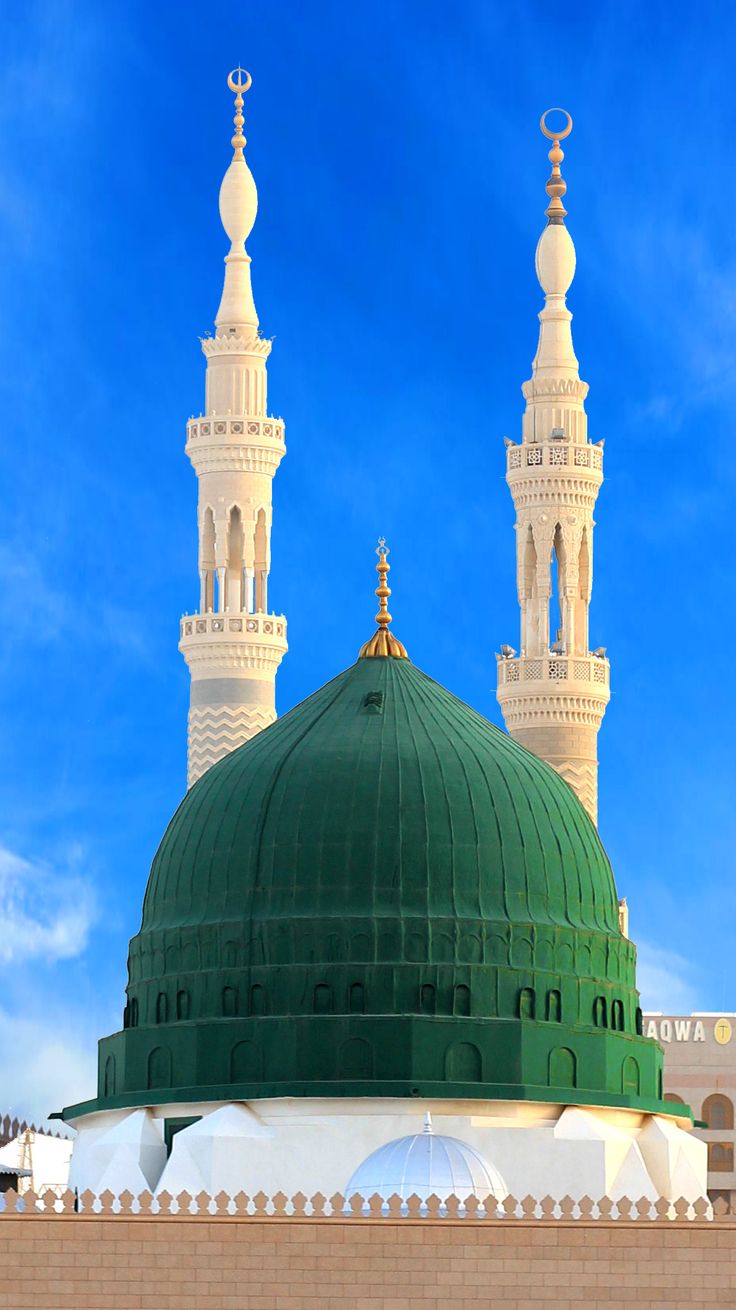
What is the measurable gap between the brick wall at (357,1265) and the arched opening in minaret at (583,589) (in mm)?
26118

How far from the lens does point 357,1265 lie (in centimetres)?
3388

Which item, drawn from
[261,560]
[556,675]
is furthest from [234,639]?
[556,675]

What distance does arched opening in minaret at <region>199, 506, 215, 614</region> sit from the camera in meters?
58.9

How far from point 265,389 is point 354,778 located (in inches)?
738

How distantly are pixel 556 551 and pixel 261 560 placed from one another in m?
5.11

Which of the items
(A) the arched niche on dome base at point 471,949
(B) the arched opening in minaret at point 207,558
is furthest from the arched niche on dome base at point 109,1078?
(B) the arched opening in minaret at point 207,558

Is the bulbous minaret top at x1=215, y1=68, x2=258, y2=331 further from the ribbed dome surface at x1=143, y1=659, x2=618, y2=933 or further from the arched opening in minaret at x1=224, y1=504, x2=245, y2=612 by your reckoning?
the ribbed dome surface at x1=143, y1=659, x2=618, y2=933

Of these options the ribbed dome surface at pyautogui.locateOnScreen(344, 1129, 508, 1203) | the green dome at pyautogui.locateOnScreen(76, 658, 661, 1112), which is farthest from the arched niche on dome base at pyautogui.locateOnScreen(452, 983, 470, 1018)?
the ribbed dome surface at pyautogui.locateOnScreen(344, 1129, 508, 1203)

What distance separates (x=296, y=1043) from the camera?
130 ft

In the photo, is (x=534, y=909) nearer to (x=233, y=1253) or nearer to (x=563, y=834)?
(x=563, y=834)

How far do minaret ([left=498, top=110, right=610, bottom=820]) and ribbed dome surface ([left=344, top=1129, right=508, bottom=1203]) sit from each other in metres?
21.2

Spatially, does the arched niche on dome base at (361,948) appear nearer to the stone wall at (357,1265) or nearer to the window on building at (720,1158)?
the stone wall at (357,1265)

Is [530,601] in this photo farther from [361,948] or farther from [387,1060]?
[387,1060]

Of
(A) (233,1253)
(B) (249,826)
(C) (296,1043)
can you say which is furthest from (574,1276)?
(B) (249,826)
